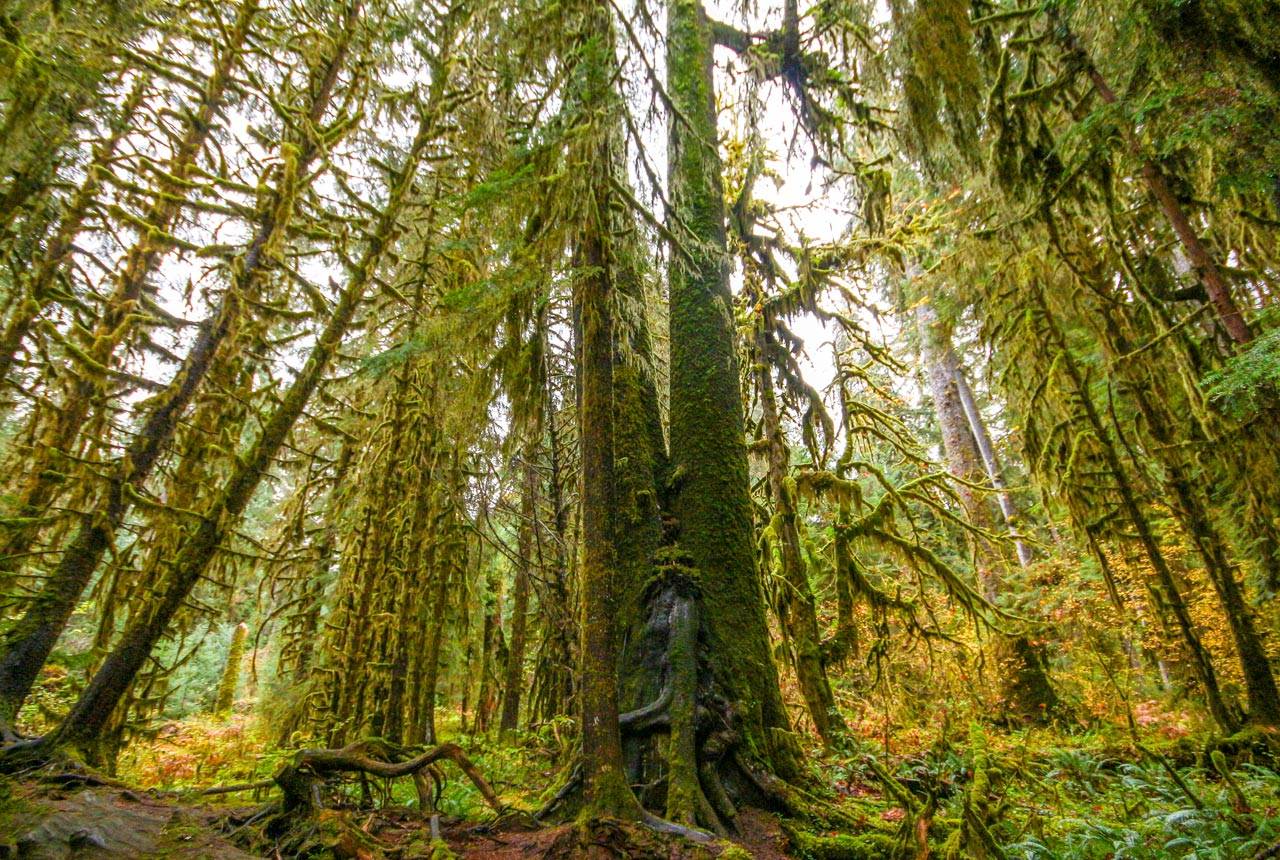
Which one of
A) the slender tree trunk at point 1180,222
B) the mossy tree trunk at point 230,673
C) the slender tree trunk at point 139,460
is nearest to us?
the slender tree trunk at point 139,460

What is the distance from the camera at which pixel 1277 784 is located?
4.19m

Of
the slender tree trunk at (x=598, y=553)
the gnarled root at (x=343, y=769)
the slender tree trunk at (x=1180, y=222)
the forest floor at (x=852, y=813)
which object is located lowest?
the forest floor at (x=852, y=813)

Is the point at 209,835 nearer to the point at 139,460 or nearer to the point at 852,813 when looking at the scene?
the point at 139,460

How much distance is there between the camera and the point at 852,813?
3.61m

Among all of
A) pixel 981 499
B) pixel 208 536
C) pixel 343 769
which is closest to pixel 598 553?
pixel 343 769

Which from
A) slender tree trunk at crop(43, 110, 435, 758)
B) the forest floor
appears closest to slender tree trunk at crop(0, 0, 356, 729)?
slender tree trunk at crop(43, 110, 435, 758)

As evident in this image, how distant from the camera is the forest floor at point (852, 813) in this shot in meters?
2.67

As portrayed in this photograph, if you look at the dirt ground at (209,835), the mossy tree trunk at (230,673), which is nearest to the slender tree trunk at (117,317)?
the dirt ground at (209,835)

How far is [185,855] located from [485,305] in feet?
10.3

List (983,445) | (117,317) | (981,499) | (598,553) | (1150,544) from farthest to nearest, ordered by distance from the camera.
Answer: (983,445), (981,499), (117,317), (1150,544), (598,553)

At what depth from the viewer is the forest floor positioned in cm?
267

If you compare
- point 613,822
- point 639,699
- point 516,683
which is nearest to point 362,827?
point 613,822

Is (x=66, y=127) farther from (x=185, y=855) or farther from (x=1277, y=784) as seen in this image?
(x=1277, y=784)

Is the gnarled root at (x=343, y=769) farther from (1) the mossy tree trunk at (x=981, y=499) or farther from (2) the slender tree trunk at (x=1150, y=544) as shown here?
(1) the mossy tree trunk at (x=981, y=499)
